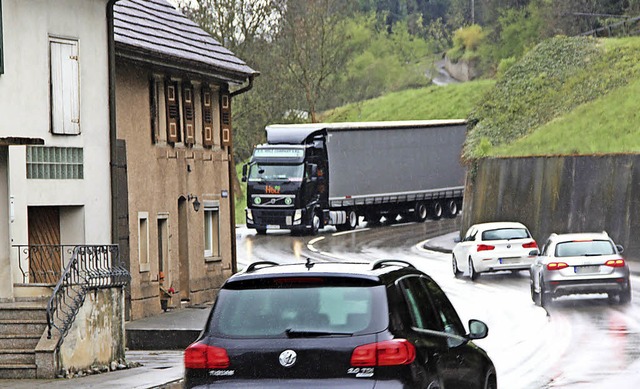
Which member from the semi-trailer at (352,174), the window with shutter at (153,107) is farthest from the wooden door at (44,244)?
the semi-trailer at (352,174)

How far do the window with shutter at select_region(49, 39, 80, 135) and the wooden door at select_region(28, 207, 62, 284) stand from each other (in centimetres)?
156

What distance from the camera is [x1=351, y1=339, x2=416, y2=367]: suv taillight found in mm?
8867

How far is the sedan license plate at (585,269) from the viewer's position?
1094 inches

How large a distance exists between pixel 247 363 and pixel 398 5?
175169mm

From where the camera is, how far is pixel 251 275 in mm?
9445

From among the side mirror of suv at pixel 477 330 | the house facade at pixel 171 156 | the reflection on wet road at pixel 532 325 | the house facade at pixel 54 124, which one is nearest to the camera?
the side mirror of suv at pixel 477 330

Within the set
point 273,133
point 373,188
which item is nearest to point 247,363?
point 273,133

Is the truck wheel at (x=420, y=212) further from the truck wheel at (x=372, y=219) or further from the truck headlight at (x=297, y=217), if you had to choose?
the truck headlight at (x=297, y=217)

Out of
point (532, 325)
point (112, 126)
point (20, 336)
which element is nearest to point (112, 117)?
point (112, 126)

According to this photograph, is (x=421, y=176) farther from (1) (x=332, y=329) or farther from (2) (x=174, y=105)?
(1) (x=332, y=329)

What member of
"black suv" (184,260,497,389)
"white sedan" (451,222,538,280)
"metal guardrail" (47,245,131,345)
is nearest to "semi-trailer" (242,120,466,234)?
"white sedan" (451,222,538,280)

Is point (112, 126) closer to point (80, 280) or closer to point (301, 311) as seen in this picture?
point (80, 280)

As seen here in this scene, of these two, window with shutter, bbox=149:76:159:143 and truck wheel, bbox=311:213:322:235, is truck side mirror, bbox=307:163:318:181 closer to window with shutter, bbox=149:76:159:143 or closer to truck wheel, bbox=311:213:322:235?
truck wheel, bbox=311:213:322:235

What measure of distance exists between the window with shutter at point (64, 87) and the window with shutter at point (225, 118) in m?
11.3
